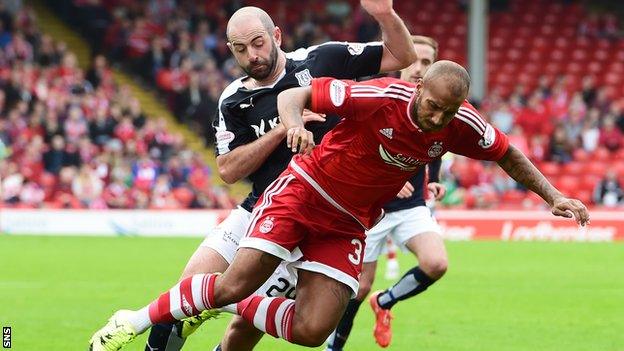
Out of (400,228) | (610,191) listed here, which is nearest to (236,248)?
(400,228)

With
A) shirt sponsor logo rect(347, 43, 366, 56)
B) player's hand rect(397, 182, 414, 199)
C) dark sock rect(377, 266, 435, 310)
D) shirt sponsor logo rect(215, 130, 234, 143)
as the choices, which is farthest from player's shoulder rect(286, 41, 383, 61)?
dark sock rect(377, 266, 435, 310)

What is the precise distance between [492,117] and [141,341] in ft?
63.5

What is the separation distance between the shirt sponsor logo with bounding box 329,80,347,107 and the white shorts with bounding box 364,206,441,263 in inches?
133

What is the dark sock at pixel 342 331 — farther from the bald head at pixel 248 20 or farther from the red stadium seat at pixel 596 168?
the red stadium seat at pixel 596 168

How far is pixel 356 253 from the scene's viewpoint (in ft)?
23.7

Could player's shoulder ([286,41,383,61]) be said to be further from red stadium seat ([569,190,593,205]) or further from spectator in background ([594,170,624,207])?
red stadium seat ([569,190,593,205])

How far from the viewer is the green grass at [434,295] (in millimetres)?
9938

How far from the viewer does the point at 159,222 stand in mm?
23719

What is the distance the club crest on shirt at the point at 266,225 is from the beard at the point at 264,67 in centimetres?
96

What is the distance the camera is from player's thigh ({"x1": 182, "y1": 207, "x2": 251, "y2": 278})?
748cm

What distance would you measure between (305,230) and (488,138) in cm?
122

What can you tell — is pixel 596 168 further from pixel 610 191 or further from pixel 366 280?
pixel 366 280

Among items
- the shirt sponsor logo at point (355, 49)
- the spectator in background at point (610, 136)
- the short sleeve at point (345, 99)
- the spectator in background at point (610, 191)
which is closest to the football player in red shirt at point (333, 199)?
the short sleeve at point (345, 99)

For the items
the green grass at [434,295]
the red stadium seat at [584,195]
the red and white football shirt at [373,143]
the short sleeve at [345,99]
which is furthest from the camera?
the red stadium seat at [584,195]
